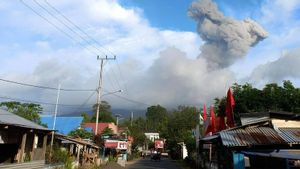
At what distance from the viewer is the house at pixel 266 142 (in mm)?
14641

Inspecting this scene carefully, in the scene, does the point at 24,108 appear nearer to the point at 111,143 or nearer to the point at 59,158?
the point at 111,143

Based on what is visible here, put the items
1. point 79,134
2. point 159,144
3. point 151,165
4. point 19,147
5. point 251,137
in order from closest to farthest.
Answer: point 251,137 < point 19,147 < point 79,134 < point 151,165 < point 159,144

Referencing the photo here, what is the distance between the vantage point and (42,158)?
2373 cm

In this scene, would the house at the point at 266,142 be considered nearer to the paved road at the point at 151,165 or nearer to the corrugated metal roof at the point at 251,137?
the corrugated metal roof at the point at 251,137

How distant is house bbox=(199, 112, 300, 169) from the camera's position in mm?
14641

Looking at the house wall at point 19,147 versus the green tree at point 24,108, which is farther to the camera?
the green tree at point 24,108

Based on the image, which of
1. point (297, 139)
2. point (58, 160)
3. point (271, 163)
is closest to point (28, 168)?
point (58, 160)

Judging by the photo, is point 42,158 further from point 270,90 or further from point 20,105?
point 270,90

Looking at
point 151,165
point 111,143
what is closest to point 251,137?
point 151,165

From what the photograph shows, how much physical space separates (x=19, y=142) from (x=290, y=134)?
1460cm

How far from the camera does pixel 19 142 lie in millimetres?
21328

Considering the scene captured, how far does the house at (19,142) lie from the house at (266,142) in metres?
10.3

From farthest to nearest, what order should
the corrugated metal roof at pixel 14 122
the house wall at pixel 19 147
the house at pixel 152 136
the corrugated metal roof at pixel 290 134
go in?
1. the house at pixel 152 136
2. the house wall at pixel 19 147
3. the corrugated metal roof at pixel 14 122
4. the corrugated metal roof at pixel 290 134

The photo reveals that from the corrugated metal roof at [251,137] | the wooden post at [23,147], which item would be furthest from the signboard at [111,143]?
the corrugated metal roof at [251,137]
